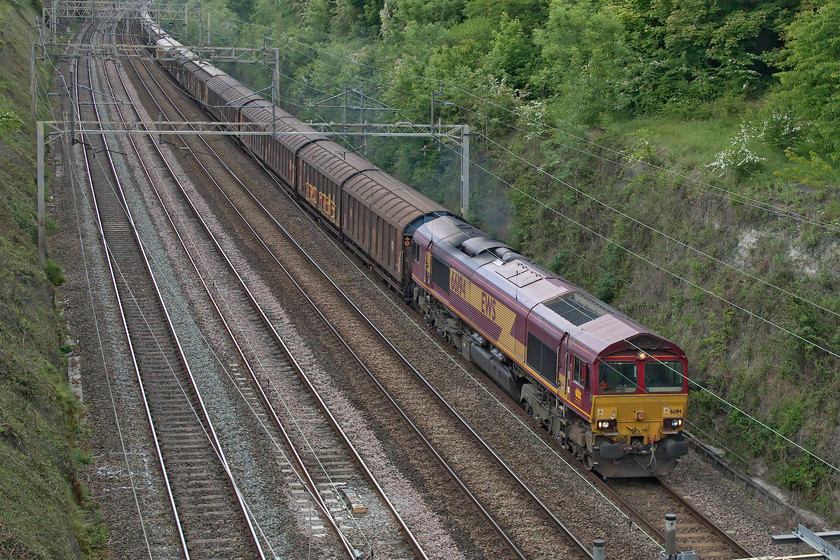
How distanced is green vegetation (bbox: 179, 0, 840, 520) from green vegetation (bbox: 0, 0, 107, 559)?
12020 mm

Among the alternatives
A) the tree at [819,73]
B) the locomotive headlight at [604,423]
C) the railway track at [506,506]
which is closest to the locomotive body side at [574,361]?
the locomotive headlight at [604,423]

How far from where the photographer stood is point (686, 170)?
24938 mm

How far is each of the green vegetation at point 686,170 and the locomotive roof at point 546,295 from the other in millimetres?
2365

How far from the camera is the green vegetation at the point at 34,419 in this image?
12688mm

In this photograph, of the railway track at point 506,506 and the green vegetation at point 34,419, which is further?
the railway track at point 506,506

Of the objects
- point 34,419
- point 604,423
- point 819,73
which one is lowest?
point 604,423

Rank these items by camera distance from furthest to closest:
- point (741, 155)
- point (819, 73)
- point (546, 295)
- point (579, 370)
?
point (741, 155) < point (819, 73) < point (546, 295) < point (579, 370)

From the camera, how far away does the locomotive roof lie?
1744 cm

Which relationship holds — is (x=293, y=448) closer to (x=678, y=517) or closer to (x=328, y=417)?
(x=328, y=417)

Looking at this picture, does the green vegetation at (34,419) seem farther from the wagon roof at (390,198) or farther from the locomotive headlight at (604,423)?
the wagon roof at (390,198)

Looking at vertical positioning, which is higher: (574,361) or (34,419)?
(574,361)

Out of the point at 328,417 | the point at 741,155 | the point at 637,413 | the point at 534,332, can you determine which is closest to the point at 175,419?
the point at 328,417

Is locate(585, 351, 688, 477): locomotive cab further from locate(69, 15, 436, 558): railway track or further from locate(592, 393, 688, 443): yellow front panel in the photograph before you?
locate(69, 15, 436, 558): railway track

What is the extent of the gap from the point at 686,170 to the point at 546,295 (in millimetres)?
7580
